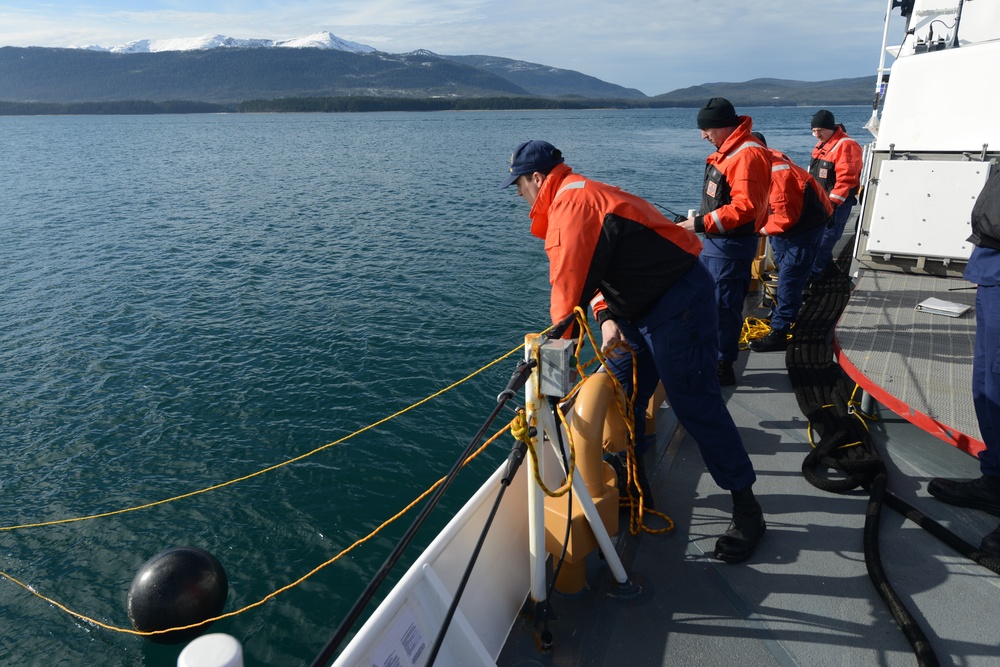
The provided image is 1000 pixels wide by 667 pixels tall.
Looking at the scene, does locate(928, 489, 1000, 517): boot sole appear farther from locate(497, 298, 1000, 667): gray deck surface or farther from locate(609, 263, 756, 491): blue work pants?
locate(609, 263, 756, 491): blue work pants

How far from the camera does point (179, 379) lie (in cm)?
960

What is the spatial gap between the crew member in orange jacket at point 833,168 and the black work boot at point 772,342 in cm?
221

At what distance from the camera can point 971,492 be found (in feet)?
11.7

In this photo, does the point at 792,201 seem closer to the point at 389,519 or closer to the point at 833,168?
the point at 833,168

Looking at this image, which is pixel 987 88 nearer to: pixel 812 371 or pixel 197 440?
pixel 812 371

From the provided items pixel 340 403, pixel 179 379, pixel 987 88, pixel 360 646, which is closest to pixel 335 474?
pixel 340 403

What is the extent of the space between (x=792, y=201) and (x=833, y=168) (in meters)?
2.94

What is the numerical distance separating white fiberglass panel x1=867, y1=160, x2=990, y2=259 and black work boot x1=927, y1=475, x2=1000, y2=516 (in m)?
3.59

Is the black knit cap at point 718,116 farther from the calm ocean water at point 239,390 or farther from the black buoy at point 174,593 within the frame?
the black buoy at point 174,593

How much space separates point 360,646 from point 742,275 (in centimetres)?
396

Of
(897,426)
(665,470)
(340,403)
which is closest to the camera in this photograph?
(665,470)

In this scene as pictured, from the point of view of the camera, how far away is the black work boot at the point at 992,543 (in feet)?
10.2

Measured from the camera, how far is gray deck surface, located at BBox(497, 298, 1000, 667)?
2.73m

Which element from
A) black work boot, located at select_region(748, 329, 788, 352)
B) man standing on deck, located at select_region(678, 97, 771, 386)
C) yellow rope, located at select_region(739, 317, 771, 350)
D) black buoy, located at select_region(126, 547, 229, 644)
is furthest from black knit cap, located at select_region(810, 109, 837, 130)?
black buoy, located at select_region(126, 547, 229, 644)
